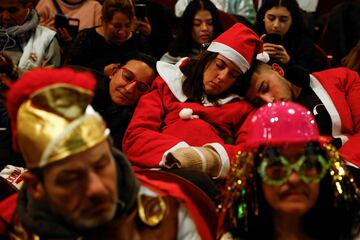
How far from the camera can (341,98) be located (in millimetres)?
2676

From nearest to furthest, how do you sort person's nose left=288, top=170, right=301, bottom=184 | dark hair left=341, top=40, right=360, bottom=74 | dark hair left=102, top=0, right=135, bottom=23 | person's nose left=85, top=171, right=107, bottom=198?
person's nose left=85, top=171, right=107, bottom=198, person's nose left=288, top=170, right=301, bottom=184, dark hair left=341, top=40, right=360, bottom=74, dark hair left=102, top=0, right=135, bottom=23

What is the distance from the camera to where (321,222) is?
1649 millimetres

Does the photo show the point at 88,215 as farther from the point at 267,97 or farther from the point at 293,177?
the point at 267,97

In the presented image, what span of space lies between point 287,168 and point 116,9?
1761mm

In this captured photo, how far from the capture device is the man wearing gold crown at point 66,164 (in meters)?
1.43

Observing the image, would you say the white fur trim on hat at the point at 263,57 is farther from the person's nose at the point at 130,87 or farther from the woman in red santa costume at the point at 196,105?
the person's nose at the point at 130,87

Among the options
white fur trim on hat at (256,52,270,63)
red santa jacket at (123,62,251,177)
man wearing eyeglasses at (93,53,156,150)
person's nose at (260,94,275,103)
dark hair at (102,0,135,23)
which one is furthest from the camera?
dark hair at (102,0,135,23)

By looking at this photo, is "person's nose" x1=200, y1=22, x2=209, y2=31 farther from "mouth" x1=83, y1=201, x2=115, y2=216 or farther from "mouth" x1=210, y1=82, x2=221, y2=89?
"mouth" x1=83, y1=201, x2=115, y2=216

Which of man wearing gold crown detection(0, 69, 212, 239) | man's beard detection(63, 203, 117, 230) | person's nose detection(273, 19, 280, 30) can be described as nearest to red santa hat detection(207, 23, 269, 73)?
person's nose detection(273, 19, 280, 30)

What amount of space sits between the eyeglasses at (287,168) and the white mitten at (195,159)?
24.7 inches

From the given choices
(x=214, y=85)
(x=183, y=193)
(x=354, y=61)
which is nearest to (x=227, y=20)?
(x=354, y=61)

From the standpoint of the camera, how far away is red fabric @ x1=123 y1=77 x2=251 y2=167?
7.86 feet

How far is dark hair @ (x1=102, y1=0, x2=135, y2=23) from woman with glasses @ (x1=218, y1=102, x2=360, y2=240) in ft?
5.10

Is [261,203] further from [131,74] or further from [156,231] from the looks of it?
[131,74]
